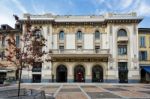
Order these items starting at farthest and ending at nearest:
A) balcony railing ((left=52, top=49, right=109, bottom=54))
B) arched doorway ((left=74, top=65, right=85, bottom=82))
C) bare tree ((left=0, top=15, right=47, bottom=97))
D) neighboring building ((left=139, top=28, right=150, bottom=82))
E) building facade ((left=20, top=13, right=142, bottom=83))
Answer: neighboring building ((left=139, top=28, right=150, bottom=82))
arched doorway ((left=74, top=65, right=85, bottom=82))
balcony railing ((left=52, top=49, right=109, bottom=54))
building facade ((left=20, top=13, right=142, bottom=83))
bare tree ((left=0, top=15, right=47, bottom=97))

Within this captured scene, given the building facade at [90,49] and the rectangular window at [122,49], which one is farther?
the rectangular window at [122,49]

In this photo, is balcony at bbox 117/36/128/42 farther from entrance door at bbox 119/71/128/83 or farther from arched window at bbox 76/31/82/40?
arched window at bbox 76/31/82/40

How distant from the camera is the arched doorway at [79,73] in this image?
46.4 meters

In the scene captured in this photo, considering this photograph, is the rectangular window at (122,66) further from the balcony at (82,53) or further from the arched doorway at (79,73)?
the arched doorway at (79,73)

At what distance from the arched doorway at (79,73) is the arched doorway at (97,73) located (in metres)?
1.78

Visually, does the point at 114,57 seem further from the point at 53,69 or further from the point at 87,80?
the point at 53,69

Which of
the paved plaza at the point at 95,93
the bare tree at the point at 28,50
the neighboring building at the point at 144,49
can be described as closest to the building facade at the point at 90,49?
the neighboring building at the point at 144,49

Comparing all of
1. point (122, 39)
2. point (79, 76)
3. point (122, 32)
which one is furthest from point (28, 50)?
point (122, 32)

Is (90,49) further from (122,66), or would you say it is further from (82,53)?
(122,66)

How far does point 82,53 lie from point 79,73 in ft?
11.8

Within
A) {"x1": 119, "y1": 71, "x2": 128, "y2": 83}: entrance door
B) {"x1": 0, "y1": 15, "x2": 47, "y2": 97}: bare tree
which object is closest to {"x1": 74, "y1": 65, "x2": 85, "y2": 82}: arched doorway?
{"x1": 119, "y1": 71, "x2": 128, "y2": 83}: entrance door

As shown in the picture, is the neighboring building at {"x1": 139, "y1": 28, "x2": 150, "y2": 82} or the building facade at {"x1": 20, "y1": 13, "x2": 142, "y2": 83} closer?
the building facade at {"x1": 20, "y1": 13, "x2": 142, "y2": 83}

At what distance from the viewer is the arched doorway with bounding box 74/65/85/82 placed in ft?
152

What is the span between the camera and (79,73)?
4650cm
